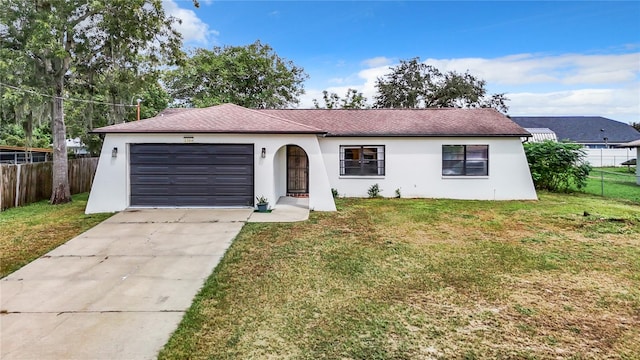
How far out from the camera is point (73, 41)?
1227 cm

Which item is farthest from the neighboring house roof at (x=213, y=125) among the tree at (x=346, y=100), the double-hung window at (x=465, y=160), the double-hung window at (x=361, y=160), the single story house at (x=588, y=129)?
the single story house at (x=588, y=129)

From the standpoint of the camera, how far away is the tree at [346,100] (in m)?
31.6

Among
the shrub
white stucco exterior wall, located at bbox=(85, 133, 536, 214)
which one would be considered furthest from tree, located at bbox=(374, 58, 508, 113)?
the shrub

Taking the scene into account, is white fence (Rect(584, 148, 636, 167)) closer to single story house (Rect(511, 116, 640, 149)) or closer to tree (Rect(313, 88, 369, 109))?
single story house (Rect(511, 116, 640, 149))

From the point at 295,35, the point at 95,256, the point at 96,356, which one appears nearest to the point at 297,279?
the point at 96,356

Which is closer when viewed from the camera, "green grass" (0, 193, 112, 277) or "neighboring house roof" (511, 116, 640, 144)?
"green grass" (0, 193, 112, 277)

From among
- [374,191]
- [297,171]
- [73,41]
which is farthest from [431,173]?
[73,41]

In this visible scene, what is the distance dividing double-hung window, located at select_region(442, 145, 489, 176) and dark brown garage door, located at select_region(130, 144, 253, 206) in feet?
26.0

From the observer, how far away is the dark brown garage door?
10.9 meters

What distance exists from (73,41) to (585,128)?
50453 mm

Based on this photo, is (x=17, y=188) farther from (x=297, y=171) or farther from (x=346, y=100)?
(x=346, y=100)

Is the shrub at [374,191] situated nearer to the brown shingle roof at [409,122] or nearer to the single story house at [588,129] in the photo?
the brown shingle roof at [409,122]

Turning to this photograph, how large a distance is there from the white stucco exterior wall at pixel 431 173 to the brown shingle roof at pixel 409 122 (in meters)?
0.32

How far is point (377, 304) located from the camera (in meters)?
4.49
